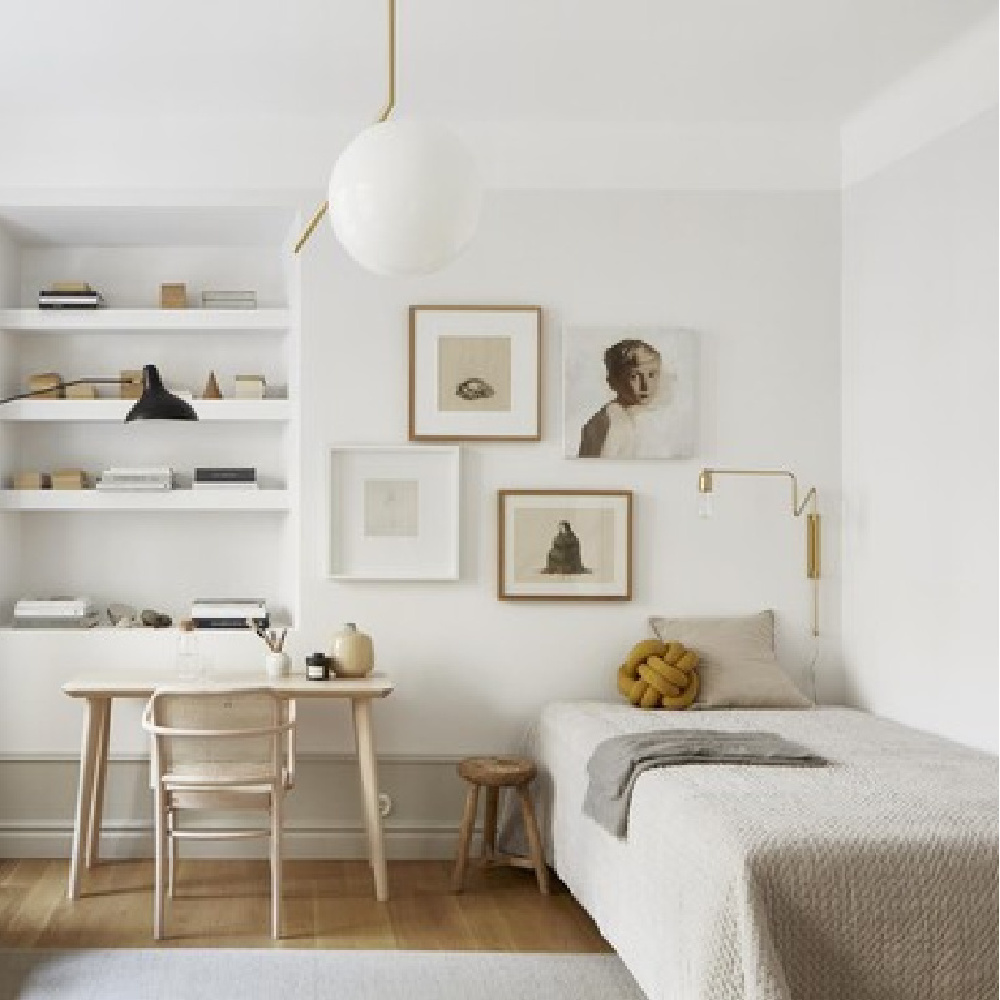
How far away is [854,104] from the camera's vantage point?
5516 millimetres

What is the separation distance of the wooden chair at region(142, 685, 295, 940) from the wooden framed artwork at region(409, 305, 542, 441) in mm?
1372

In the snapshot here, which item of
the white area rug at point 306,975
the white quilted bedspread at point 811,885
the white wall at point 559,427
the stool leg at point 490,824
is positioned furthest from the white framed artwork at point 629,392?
the white area rug at point 306,975

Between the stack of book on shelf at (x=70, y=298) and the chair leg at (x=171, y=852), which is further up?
the stack of book on shelf at (x=70, y=298)

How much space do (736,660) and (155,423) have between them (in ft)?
8.27

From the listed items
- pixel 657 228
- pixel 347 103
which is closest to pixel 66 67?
pixel 347 103

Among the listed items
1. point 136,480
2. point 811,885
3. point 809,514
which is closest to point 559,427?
point 809,514

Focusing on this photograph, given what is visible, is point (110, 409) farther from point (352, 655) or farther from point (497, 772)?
point (497, 772)

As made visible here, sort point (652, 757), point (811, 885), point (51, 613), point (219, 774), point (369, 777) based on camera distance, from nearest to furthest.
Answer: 1. point (811, 885)
2. point (652, 757)
3. point (219, 774)
4. point (369, 777)
5. point (51, 613)

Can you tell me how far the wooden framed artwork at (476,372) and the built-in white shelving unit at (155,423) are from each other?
0.60 metres

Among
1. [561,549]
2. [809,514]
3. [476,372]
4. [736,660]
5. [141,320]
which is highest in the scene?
[141,320]

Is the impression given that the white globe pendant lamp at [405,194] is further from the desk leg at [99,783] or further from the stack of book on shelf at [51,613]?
the stack of book on shelf at [51,613]

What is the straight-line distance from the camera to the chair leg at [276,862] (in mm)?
4688

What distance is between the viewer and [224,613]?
5.96 m

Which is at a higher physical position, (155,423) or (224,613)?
(155,423)
